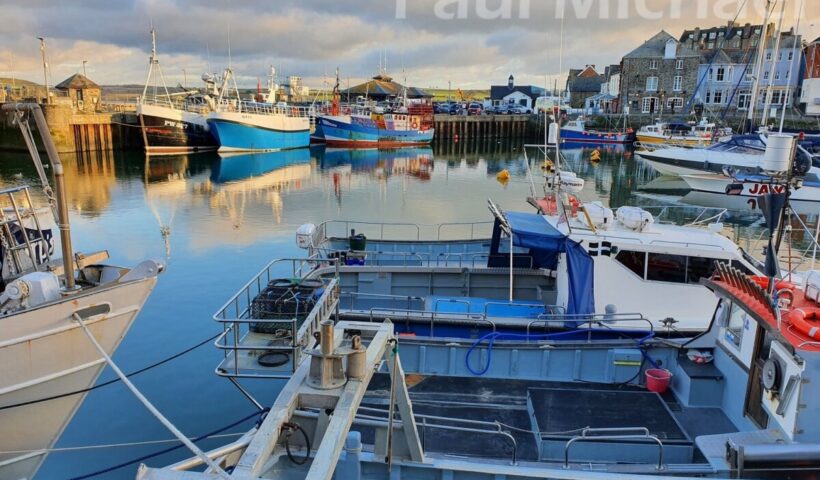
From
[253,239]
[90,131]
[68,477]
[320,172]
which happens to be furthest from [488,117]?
[68,477]

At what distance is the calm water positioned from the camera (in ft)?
35.4

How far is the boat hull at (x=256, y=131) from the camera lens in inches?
2269

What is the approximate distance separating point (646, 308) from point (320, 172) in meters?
39.5

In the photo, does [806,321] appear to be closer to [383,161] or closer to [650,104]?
[383,161]

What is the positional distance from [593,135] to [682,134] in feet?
36.5

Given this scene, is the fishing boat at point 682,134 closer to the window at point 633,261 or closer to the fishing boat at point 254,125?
the fishing boat at point 254,125

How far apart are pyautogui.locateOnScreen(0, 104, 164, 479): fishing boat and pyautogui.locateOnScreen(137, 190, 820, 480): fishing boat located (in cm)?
151

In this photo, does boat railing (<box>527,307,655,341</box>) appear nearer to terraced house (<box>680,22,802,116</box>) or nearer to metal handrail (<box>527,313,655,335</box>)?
metal handrail (<box>527,313,655,335</box>)

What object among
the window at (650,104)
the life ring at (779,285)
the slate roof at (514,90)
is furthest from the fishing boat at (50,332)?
the slate roof at (514,90)

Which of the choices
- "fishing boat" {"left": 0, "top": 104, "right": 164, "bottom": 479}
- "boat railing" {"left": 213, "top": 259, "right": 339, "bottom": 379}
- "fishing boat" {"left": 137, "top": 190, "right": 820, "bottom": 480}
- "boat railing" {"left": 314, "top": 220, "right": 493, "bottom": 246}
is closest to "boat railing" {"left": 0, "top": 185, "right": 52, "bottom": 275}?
"fishing boat" {"left": 0, "top": 104, "right": 164, "bottom": 479}

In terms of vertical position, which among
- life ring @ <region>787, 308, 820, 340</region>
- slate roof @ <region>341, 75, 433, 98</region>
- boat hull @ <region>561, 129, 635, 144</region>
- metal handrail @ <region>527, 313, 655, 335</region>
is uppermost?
slate roof @ <region>341, 75, 433, 98</region>

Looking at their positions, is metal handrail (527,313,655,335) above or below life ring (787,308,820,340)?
below

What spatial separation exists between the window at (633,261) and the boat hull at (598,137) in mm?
60446

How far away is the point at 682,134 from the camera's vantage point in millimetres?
61875
